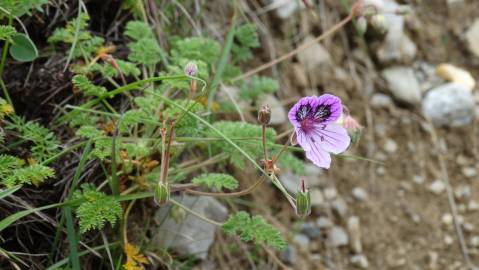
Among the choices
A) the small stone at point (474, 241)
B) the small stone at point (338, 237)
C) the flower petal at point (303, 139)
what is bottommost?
the flower petal at point (303, 139)

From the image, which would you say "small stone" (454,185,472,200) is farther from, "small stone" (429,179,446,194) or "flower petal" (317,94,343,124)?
"flower petal" (317,94,343,124)

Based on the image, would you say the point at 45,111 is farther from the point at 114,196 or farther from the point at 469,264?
the point at 469,264

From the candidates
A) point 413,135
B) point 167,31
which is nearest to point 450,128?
point 413,135

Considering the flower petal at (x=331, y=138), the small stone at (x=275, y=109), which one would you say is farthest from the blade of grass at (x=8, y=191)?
the small stone at (x=275, y=109)

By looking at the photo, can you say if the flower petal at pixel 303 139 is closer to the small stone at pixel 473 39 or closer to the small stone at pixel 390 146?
the small stone at pixel 390 146

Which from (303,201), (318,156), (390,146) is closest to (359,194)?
(390,146)
